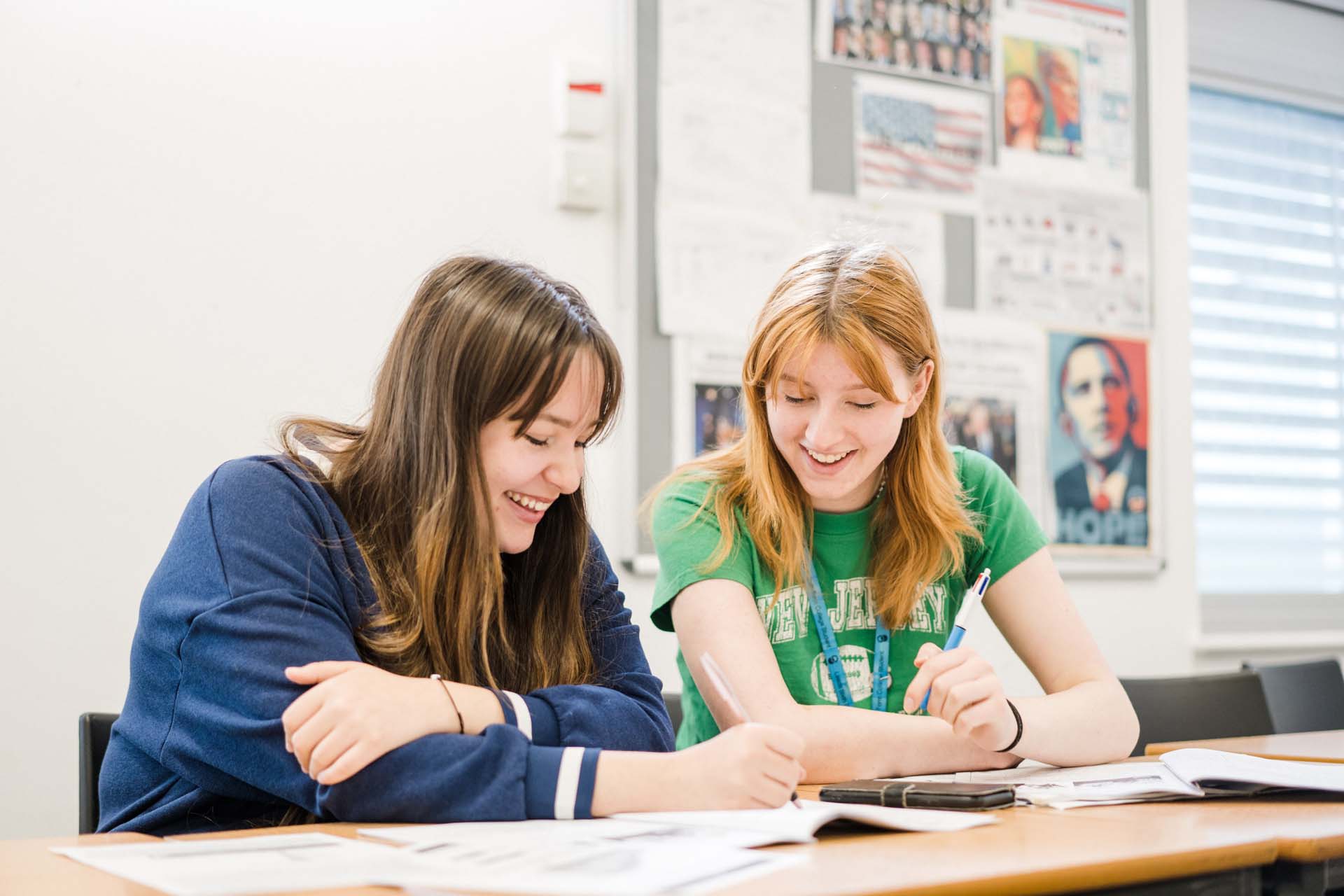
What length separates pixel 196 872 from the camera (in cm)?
78

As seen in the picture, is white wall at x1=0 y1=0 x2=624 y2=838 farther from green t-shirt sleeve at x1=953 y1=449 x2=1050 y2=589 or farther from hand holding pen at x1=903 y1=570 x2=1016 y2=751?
hand holding pen at x1=903 y1=570 x2=1016 y2=751

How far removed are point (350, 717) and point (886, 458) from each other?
940 mm

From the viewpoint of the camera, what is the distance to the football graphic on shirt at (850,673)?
5.26 ft

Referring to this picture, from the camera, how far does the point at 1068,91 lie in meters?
3.12

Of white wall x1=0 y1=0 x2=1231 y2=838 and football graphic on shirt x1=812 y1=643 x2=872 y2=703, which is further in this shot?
white wall x1=0 y1=0 x2=1231 y2=838

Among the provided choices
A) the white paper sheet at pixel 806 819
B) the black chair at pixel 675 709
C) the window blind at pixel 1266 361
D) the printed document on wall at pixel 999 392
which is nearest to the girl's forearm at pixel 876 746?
the white paper sheet at pixel 806 819

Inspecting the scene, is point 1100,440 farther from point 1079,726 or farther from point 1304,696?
point 1079,726

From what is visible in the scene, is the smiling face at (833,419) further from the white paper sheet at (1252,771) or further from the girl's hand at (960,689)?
the white paper sheet at (1252,771)

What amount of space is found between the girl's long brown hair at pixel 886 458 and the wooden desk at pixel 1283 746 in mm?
408

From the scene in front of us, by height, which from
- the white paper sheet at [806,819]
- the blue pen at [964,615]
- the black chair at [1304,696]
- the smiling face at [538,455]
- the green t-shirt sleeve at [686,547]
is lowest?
the black chair at [1304,696]

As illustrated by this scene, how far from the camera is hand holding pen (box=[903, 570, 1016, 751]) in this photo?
4.15 feet

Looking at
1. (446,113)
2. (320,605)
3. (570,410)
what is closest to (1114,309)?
(446,113)

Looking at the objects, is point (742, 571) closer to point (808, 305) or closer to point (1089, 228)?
point (808, 305)

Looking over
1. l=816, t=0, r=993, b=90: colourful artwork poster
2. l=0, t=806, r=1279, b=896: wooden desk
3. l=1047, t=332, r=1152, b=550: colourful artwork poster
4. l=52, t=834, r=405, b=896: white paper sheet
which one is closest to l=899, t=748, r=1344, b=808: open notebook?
l=0, t=806, r=1279, b=896: wooden desk
